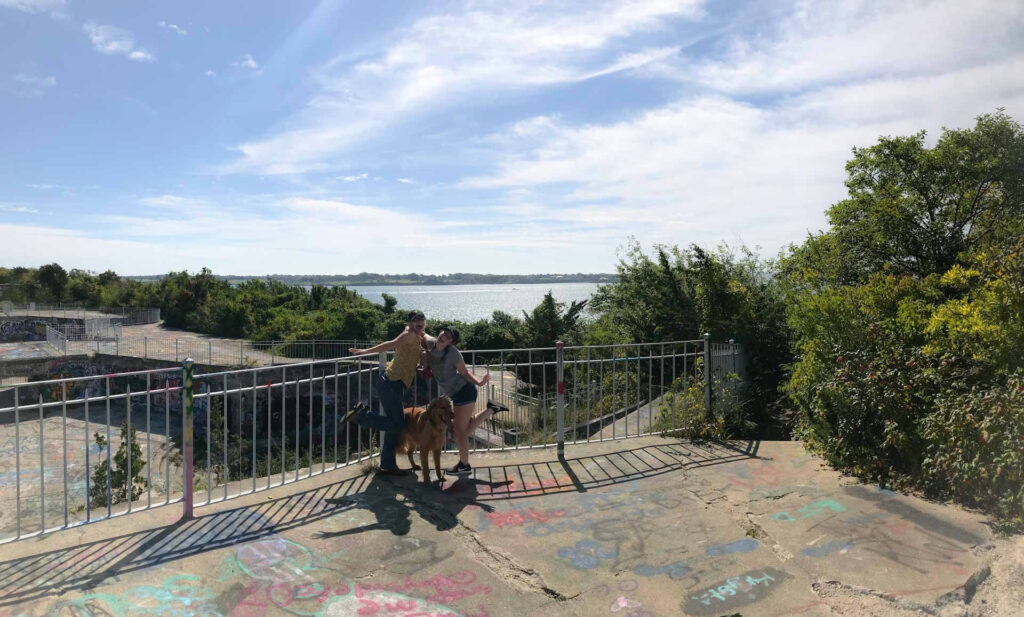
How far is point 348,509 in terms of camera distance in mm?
5078

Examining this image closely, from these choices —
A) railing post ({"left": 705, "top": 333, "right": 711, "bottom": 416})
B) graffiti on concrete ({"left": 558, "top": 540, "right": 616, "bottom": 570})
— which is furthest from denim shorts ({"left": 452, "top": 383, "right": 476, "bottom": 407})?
railing post ({"left": 705, "top": 333, "right": 711, "bottom": 416})

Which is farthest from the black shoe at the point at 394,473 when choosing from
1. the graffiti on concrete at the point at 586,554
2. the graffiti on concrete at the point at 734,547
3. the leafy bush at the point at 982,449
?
the leafy bush at the point at 982,449

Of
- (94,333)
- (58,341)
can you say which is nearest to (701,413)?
(58,341)

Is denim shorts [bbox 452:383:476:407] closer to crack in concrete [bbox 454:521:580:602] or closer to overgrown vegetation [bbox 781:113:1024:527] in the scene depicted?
crack in concrete [bbox 454:521:580:602]

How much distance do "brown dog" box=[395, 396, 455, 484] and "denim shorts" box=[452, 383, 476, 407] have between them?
0.24m

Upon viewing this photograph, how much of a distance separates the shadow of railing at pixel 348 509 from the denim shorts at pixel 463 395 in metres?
0.77

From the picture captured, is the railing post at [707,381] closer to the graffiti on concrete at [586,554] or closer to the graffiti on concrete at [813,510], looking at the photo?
the graffiti on concrete at [813,510]

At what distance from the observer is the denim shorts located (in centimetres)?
600

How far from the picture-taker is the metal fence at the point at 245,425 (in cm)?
486

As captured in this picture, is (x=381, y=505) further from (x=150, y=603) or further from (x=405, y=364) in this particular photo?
(x=150, y=603)

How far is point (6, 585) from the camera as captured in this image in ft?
11.8

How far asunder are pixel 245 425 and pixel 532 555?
22.9m

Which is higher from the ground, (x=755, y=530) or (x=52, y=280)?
(x=52, y=280)

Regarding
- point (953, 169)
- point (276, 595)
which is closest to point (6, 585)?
point (276, 595)
